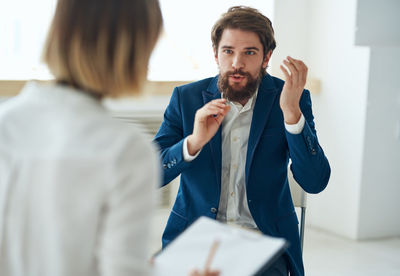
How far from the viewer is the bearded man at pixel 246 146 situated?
190 cm

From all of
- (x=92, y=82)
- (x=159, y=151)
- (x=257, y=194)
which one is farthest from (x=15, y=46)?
(x=92, y=82)

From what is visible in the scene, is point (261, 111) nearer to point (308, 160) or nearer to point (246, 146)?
point (246, 146)

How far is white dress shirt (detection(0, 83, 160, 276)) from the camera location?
927mm

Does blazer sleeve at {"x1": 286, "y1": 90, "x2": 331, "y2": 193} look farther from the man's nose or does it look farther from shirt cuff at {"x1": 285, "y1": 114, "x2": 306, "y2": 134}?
the man's nose

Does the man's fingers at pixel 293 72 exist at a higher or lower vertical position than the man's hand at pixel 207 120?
higher

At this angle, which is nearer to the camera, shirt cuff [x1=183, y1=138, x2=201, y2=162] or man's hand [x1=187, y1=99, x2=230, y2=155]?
man's hand [x1=187, y1=99, x2=230, y2=155]

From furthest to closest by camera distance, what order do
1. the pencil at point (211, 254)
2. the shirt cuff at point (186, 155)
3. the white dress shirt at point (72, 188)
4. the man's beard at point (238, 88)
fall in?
the man's beard at point (238, 88) < the shirt cuff at point (186, 155) < the pencil at point (211, 254) < the white dress shirt at point (72, 188)

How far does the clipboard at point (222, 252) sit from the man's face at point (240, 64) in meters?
0.95

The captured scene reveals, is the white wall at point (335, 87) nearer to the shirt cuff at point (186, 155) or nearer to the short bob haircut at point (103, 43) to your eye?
the shirt cuff at point (186, 155)

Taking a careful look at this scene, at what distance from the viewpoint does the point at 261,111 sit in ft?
6.75

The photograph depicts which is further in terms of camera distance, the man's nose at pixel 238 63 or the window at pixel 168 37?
the window at pixel 168 37

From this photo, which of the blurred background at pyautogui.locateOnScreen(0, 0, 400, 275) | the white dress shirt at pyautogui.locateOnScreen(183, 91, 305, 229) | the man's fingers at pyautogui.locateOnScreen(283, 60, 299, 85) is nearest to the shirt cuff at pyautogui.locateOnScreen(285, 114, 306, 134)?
the man's fingers at pyautogui.locateOnScreen(283, 60, 299, 85)

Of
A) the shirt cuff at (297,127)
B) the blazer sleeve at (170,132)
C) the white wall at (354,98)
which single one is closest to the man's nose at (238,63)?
the blazer sleeve at (170,132)

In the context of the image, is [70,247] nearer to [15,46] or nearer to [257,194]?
[257,194]
